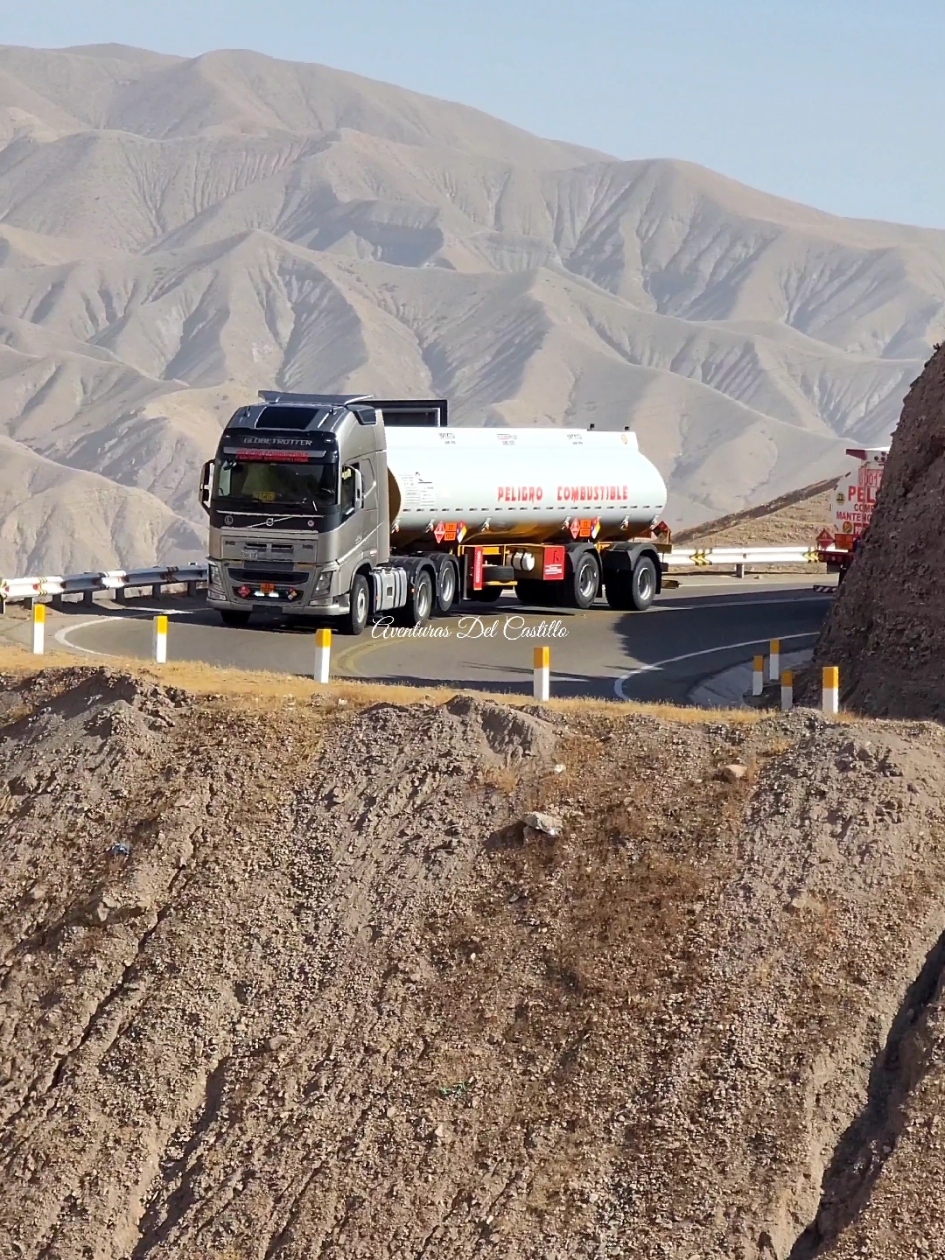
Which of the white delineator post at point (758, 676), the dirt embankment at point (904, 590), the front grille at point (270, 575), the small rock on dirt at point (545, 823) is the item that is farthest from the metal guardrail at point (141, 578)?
the small rock on dirt at point (545, 823)

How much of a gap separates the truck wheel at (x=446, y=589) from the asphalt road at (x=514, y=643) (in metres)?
0.36

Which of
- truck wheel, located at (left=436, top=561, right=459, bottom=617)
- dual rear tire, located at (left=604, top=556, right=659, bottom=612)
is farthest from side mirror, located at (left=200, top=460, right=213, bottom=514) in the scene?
dual rear tire, located at (left=604, top=556, right=659, bottom=612)

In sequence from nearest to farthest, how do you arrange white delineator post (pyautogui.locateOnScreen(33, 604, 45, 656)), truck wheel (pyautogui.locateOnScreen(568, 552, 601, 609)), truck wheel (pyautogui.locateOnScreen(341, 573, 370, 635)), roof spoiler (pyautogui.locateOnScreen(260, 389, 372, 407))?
white delineator post (pyautogui.locateOnScreen(33, 604, 45, 656))
truck wheel (pyautogui.locateOnScreen(341, 573, 370, 635))
roof spoiler (pyautogui.locateOnScreen(260, 389, 372, 407))
truck wheel (pyautogui.locateOnScreen(568, 552, 601, 609))

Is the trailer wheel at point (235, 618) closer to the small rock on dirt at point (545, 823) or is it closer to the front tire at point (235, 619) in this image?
the front tire at point (235, 619)

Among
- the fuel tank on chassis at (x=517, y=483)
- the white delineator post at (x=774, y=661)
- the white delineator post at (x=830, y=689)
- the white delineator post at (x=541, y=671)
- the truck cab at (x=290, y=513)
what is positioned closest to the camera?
the white delineator post at (x=830, y=689)

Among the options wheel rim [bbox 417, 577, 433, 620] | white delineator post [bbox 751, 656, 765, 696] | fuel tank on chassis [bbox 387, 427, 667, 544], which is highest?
fuel tank on chassis [bbox 387, 427, 667, 544]

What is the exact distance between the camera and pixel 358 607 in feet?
100

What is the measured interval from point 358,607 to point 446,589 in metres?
3.47

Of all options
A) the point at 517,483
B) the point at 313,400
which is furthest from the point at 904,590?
the point at 517,483

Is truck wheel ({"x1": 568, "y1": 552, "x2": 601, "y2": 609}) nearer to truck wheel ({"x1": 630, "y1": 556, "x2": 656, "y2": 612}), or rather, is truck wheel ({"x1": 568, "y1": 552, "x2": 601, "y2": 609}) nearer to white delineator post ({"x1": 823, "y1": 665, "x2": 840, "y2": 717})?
truck wheel ({"x1": 630, "y1": 556, "x2": 656, "y2": 612})

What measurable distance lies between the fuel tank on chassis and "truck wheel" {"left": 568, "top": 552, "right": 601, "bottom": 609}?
847 millimetres

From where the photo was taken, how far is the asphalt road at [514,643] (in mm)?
26344

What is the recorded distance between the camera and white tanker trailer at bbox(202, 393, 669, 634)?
97.7ft

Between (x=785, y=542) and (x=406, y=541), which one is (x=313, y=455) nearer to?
(x=406, y=541)
